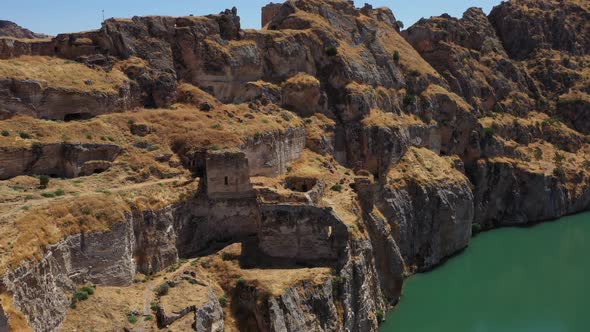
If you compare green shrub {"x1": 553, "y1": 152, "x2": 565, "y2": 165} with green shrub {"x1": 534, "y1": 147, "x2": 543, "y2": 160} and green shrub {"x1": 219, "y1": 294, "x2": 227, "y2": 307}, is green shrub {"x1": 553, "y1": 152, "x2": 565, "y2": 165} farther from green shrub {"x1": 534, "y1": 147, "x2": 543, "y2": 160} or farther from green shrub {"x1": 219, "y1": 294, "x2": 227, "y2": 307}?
green shrub {"x1": 219, "y1": 294, "x2": 227, "y2": 307}

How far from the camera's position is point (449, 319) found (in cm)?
4281

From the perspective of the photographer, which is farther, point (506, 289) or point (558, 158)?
point (558, 158)

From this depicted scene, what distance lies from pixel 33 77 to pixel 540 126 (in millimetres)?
68928

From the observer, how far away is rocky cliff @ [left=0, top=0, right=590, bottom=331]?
2906 centimetres

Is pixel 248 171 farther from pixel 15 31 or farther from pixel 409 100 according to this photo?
pixel 15 31

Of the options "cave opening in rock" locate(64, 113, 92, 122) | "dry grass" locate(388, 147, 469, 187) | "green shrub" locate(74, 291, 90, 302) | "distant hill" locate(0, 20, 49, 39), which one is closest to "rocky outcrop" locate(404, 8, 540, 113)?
"dry grass" locate(388, 147, 469, 187)

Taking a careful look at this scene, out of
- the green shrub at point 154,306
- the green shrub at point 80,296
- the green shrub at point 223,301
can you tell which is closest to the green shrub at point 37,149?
the green shrub at point 80,296

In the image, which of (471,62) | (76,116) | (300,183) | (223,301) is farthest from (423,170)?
(76,116)

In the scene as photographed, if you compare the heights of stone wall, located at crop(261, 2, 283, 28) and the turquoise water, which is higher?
stone wall, located at crop(261, 2, 283, 28)

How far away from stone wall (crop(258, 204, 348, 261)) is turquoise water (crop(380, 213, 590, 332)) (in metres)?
9.56

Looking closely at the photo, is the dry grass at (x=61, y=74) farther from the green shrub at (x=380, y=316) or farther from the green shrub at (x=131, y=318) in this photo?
the green shrub at (x=380, y=316)

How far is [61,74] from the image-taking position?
41.1m

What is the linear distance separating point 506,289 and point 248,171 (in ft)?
88.6

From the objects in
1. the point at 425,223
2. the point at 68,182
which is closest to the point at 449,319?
the point at 425,223
